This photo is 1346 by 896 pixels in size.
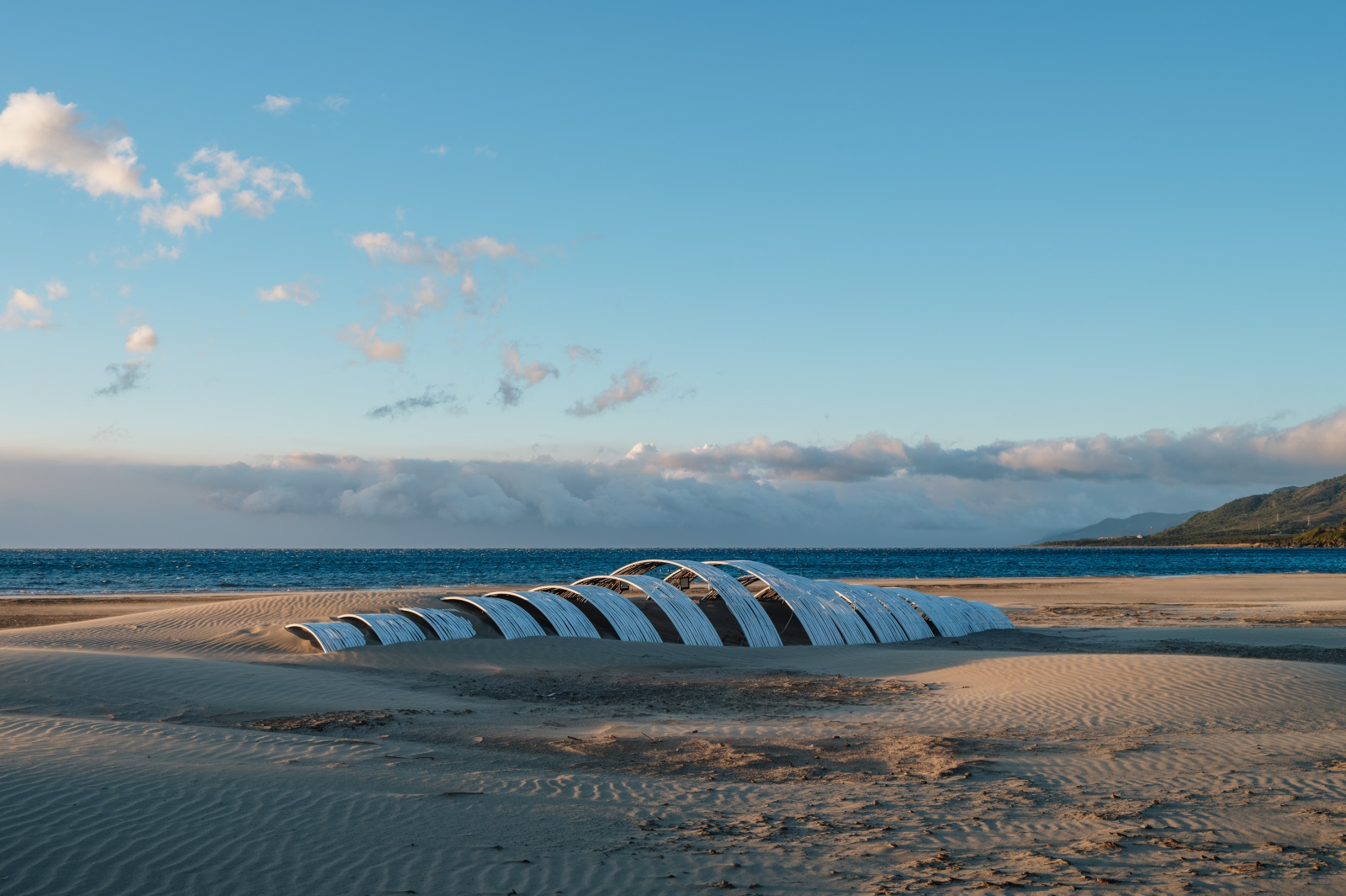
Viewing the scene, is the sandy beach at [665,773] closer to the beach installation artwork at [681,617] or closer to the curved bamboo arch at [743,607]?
the beach installation artwork at [681,617]

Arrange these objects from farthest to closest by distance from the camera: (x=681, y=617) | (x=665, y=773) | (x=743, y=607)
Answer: (x=743, y=607) → (x=681, y=617) → (x=665, y=773)

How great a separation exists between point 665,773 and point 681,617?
43.6 ft

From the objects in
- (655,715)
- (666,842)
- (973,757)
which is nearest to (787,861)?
(666,842)

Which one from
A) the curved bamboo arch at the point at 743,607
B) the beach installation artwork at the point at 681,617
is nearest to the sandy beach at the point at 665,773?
the beach installation artwork at the point at 681,617

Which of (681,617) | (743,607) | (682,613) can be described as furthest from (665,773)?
(743,607)

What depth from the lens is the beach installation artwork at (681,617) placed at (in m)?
21.3

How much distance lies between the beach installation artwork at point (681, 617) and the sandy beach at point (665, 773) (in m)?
1.38

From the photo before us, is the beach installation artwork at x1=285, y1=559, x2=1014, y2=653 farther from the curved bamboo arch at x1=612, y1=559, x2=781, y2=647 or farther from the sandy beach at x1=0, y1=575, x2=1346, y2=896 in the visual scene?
the sandy beach at x1=0, y1=575, x2=1346, y2=896

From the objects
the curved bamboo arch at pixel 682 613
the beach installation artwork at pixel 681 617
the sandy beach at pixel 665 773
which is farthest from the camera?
the curved bamboo arch at pixel 682 613

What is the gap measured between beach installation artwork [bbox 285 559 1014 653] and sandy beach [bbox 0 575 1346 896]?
1.38 metres

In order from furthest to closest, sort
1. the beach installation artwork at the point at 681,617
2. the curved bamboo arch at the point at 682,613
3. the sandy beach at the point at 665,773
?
the curved bamboo arch at the point at 682,613, the beach installation artwork at the point at 681,617, the sandy beach at the point at 665,773

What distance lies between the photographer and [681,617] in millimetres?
22828

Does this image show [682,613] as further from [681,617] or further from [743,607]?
[743,607]

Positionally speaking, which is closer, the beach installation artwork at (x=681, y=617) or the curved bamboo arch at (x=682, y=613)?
the beach installation artwork at (x=681, y=617)
